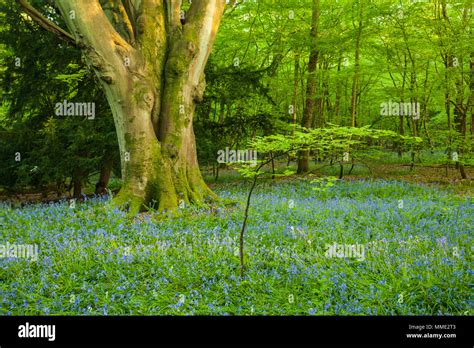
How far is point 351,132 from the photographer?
14.8 ft

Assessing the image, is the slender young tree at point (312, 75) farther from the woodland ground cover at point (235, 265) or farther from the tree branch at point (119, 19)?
the woodland ground cover at point (235, 265)

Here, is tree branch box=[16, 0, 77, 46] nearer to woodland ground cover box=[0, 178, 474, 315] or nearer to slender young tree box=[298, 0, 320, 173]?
woodland ground cover box=[0, 178, 474, 315]

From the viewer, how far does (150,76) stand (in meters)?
8.05

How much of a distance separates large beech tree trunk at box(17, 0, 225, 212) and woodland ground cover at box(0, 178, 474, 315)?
98 centimetres

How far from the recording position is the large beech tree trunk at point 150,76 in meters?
7.32

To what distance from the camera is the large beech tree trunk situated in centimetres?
732

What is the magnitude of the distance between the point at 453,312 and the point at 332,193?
279 inches

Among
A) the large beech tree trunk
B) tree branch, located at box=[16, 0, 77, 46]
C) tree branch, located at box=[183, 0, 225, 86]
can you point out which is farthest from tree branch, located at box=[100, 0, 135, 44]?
tree branch, located at box=[183, 0, 225, 86]

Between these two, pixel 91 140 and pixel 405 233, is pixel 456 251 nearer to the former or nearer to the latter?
pixel 405 233

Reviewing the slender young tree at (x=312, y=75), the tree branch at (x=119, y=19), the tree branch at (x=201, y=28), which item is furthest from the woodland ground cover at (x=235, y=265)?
the slender young tree at (x=312, y=75)

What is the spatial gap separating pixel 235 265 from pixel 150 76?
5.23 m

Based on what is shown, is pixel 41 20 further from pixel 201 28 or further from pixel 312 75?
pixel 312 75

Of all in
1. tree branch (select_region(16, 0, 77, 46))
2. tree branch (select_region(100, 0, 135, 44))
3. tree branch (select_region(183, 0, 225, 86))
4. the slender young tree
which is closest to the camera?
tree branch (select_region(16, 0, 77, 46))
